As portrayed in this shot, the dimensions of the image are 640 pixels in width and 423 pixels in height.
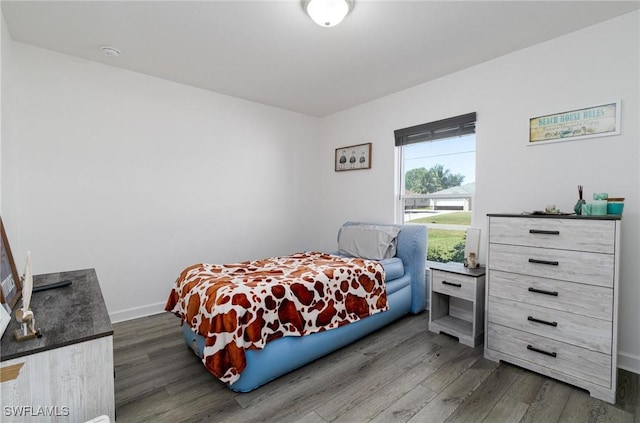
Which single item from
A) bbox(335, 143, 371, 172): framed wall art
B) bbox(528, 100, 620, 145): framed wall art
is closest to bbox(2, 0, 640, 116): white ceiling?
bbox(528, 100, 620, 145): framed wall art

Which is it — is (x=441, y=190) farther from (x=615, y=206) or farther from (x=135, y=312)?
(x=135, y=312)

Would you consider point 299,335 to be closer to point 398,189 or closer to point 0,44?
point 398,189

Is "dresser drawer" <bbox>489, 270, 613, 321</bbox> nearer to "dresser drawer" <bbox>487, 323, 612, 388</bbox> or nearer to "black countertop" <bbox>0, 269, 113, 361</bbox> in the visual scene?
"dresser drawer" <bbox>487, 323, 612, 388</bbox>

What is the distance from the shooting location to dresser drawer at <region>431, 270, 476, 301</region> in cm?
250

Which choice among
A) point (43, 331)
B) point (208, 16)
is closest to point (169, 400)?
point (43, 331)

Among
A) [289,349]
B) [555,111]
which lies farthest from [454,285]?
[555,111]

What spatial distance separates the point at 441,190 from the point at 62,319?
3302mm

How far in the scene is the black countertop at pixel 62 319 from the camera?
99 cm

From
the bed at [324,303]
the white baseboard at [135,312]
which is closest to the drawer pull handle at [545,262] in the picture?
the bed at [324,303]

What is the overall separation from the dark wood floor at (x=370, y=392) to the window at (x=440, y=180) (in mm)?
1211

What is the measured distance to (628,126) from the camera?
6.87ft

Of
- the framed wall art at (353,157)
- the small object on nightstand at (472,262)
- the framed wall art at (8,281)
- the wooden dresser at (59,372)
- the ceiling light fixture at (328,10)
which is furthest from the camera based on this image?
the framed wall art at (353,157)

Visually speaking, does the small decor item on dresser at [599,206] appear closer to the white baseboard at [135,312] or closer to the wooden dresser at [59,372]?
the wooden dresser at [59,372]

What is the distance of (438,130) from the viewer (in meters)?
3.22
